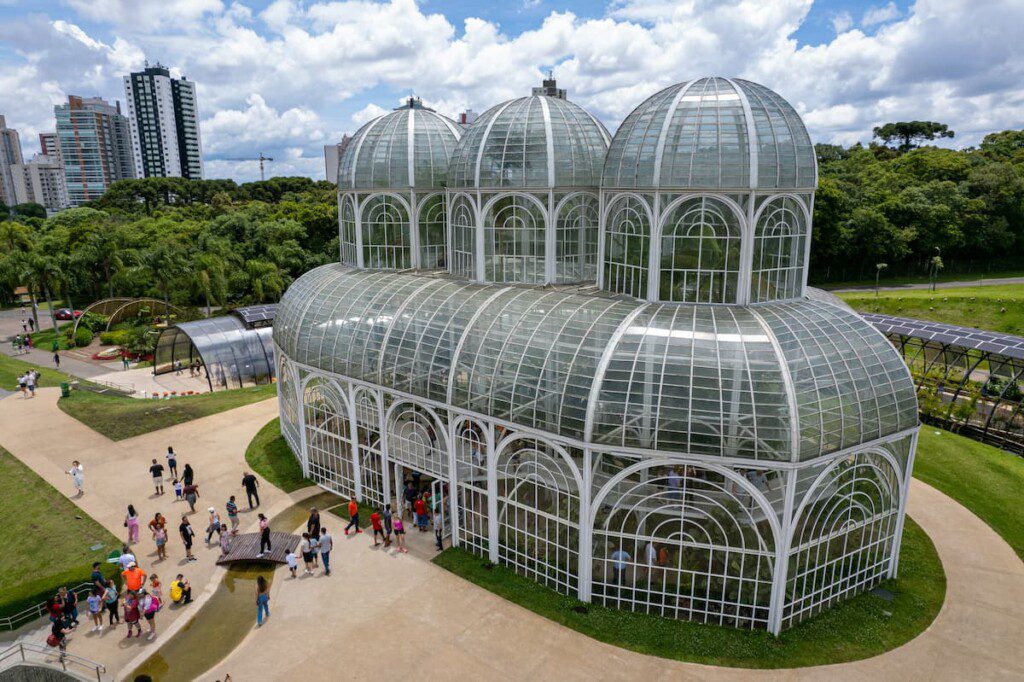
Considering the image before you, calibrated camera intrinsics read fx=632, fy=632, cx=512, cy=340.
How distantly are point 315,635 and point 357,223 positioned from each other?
23189 millimetres

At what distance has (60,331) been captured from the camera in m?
74.2

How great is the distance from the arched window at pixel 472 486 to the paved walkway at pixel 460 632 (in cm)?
196

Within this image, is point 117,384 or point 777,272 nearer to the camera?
point 777,272

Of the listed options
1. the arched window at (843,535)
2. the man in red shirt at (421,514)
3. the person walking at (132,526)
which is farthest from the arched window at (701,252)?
the person walking at (132,526)

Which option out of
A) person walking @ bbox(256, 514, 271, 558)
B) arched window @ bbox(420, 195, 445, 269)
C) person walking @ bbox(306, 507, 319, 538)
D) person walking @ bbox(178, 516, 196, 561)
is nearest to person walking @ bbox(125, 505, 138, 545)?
person walking @ bbox(178, 516, 196, 561)

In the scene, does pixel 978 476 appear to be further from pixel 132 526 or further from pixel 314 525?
pixel 132 526

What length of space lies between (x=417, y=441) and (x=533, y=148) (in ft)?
48.4

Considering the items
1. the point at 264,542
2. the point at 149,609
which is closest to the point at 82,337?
the point at 264,542

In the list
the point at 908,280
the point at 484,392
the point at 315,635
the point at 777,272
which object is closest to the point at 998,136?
the point at 908,280

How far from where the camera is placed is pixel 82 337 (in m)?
68.7

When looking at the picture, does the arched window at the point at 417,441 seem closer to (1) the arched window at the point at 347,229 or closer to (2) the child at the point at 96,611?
(2) the child at the point at 96,611

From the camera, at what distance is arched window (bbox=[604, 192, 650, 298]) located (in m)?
25.7

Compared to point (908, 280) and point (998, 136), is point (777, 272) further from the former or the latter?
point (998, 136)

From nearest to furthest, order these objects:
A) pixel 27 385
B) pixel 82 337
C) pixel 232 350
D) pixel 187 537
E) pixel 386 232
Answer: pixel 187 537
pixel 386 232
pixel 27 385
pixel 232 350
pixel 82 337
